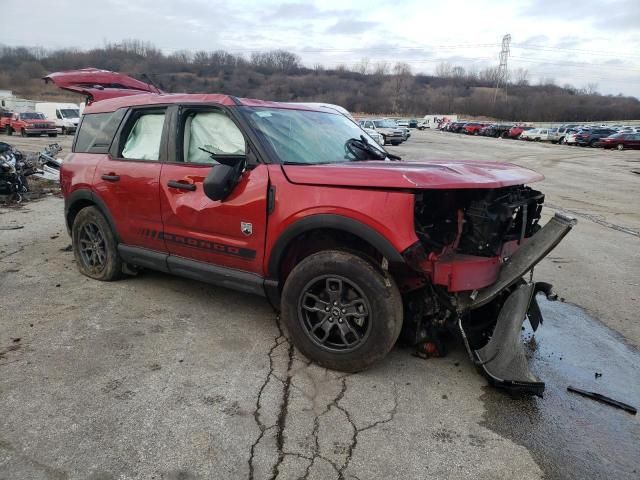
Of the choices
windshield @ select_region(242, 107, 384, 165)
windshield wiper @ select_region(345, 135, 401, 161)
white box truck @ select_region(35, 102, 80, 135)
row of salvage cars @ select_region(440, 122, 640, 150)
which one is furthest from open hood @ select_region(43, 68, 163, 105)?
row of salvage cars @ select_region(440, 122, 640, 150)

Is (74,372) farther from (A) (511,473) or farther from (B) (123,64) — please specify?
(B) (123,64)

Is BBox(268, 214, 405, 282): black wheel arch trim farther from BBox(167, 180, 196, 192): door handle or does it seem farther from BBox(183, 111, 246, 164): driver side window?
BBox(167, 180, 196, 192): door handle

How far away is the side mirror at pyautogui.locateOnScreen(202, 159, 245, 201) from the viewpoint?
3.45 meters

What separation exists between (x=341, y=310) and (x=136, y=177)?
7.57 feet

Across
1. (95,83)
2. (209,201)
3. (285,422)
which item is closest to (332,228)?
(209,201)

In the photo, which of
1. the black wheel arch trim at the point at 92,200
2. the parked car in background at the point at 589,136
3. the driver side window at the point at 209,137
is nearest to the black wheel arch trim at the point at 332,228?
the driver side window at the point at 209,137

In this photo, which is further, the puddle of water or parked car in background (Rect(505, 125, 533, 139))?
parked car in background (Rect(505, 125, 533, 139))

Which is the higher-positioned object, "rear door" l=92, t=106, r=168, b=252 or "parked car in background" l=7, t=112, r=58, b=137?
"rear door" l=92, t=106, r=168, b=252

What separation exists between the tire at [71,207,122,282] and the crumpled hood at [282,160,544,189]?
236 cm

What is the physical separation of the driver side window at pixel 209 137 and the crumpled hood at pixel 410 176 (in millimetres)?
619

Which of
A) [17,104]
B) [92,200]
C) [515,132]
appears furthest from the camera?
[515,132]

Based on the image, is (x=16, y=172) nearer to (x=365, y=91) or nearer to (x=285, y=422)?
(x=285, y=422)

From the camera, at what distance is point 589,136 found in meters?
41.3

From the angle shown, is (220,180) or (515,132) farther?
(515,132)
